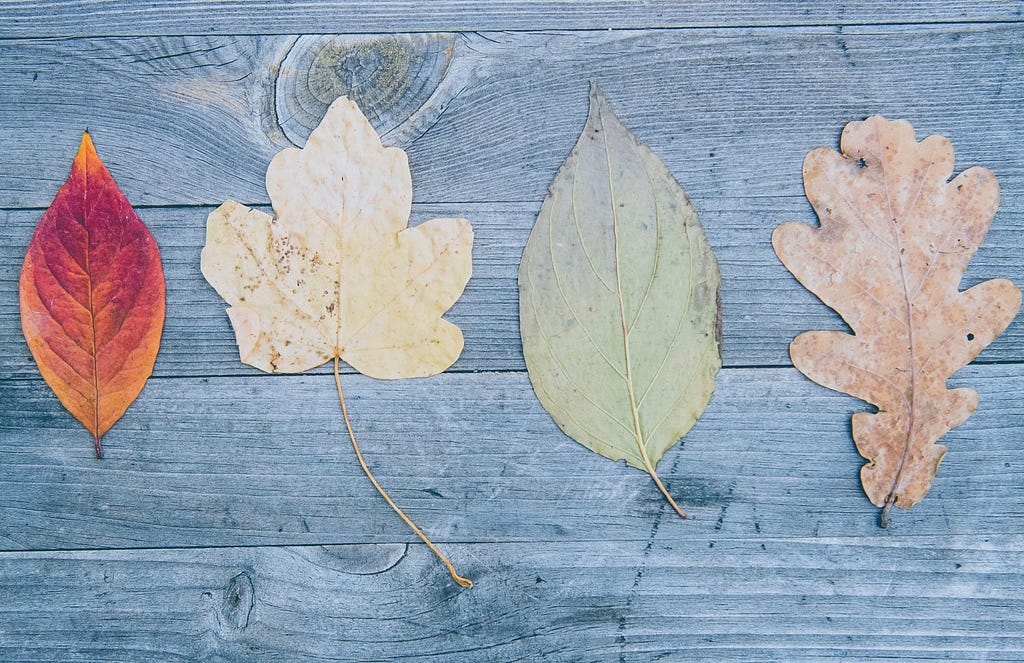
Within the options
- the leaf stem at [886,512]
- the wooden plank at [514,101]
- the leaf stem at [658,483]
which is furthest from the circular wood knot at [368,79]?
the leaf stem at [886,512]

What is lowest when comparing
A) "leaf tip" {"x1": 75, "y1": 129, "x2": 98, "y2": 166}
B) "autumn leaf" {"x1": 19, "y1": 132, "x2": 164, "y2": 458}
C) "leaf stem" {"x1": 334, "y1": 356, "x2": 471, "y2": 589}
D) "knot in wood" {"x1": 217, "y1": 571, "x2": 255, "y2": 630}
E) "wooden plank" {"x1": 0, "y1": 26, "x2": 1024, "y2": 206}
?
"knot in wood" {"x1": 217, "y1": 571, "x2": 255, "y2": 630}

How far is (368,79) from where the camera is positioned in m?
0.76

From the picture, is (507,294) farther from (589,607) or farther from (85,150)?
(85,150)

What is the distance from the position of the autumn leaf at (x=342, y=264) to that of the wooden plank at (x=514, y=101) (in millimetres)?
39

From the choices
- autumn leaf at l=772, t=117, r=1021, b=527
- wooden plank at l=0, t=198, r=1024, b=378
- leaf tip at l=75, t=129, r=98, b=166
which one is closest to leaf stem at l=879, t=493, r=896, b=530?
autumn leaf at l=772, t=117, r=1021, b=527

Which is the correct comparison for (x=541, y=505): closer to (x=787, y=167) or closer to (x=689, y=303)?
(x=689, y=303)

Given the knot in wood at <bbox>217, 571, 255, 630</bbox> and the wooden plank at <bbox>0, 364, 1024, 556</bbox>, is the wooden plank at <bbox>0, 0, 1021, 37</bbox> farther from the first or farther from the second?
the knot in wood at <bbox>217, 571, 255, 630</bbox>

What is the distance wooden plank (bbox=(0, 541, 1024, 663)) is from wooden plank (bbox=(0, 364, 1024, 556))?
0.08 ft

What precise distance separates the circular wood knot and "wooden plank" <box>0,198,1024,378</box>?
0.36 ft

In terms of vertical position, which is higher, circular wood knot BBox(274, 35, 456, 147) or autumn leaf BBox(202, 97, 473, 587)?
circular wood knot BBox(274, 35, 456, 147)

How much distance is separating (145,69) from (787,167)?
2.36 feet

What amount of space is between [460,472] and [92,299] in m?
0.43

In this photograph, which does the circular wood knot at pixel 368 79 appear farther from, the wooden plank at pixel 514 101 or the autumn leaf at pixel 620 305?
the autumn leaf at pixel 620 305

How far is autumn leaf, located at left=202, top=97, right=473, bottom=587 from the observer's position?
0.73 metres
